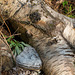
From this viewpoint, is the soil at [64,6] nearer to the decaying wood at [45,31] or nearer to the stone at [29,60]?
the decaying wood at [45,31]

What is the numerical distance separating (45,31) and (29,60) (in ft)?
1.64

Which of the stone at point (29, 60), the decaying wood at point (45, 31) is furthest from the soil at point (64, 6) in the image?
the stone at point (29, 60)

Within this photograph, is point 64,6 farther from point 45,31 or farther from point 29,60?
point 29,60

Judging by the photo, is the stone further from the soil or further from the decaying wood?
the soil

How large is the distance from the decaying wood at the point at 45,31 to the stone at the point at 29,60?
103 millimetres

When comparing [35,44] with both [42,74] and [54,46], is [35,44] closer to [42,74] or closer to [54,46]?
[54,46]

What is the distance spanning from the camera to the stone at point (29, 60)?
4.14 ft

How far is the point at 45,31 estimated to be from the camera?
1539mm

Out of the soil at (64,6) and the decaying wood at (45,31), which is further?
the soil at (64,6)

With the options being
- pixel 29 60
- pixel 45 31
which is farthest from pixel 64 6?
pixel 29 60

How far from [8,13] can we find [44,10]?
1.91 ft

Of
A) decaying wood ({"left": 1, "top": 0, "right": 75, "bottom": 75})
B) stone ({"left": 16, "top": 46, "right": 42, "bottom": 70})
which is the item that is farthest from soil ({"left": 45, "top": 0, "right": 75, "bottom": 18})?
stone ({"left": 16, "top": 46, "right": 42, "bottom": 70})

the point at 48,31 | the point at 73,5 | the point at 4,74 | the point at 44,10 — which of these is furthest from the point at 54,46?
the point at 73,5

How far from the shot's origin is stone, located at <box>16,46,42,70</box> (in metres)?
1.26
